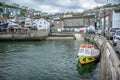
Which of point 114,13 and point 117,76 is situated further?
point 114,13

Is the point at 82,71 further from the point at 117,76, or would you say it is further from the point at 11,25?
the point at 11,25

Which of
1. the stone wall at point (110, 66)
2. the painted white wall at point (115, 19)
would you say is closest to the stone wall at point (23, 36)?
the painted white wall at point (115, 19)

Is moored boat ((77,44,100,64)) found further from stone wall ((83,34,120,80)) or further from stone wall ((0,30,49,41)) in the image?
stone wall ((0,30,49,41))

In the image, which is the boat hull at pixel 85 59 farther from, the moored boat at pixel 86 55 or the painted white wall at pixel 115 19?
the painted white wall at pixel 115 19

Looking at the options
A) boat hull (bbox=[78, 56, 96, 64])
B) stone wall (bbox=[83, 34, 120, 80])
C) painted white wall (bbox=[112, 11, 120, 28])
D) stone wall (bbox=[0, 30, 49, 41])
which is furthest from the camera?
stone wall (bbox=[0, 30, 49, 41])

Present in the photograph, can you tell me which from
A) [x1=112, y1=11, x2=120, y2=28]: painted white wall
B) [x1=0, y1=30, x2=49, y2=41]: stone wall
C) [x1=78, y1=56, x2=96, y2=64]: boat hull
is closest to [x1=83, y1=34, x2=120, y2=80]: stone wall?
[x1=78, y1=56, x2=96, y2=64]: boat hull

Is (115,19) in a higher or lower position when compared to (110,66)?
higher

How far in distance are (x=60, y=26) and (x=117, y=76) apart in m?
139

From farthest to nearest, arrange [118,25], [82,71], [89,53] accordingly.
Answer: [118,25] < [89,53] < [82,71]

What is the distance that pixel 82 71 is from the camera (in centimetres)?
2733

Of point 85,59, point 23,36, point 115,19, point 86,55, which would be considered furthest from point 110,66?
point 23,36

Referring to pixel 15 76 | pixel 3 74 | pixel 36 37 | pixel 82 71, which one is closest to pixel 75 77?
pixel 82 71

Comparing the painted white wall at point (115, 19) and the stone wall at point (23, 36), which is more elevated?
the painted white wall at point (115, 19)

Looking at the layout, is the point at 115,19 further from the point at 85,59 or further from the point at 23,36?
the point at 85,59
